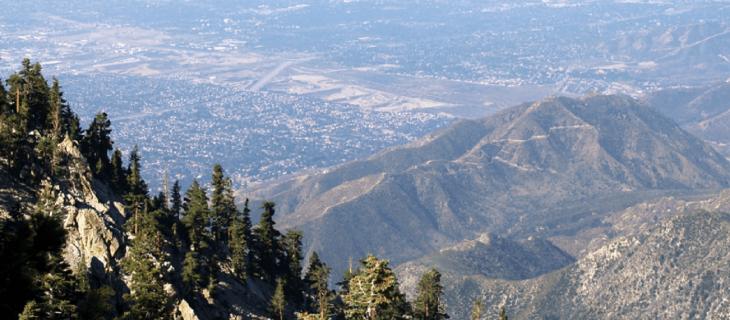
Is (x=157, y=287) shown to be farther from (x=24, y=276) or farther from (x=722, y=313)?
(x=722, y=313)

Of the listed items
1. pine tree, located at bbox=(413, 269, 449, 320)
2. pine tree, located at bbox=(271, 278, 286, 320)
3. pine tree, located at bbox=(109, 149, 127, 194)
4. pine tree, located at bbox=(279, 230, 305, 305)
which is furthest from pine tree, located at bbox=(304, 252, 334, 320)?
pine tree, located at bbox=(109, 149, 127, 194)

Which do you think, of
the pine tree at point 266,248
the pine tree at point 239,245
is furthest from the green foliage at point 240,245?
the pine tree at point 266,248

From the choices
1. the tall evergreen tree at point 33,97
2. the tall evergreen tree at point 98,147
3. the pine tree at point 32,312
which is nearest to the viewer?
the pine tree at point 32,312

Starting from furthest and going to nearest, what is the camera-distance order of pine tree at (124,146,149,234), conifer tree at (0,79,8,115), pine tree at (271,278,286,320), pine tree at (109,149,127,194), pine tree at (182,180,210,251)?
pine tree at (109,149,127,194) → pine tree at (182,180,210,251) → pine tree at (271,278,286,320) → conifer tree at (0,79,8,115) → pine tree at (124,146,149,234)

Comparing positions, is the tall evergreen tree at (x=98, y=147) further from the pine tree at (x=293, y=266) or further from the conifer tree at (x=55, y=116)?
the pine tree at (x=293, y=266)

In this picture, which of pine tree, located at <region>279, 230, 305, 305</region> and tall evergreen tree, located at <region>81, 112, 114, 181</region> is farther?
pine tree, located at <region>279, 230, 305, 305</region>

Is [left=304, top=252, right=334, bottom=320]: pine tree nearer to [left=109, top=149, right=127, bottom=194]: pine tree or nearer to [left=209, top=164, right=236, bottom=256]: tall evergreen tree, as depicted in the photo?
[left=209, top=164, right=236, bottom=256]: tall evergreen tree
